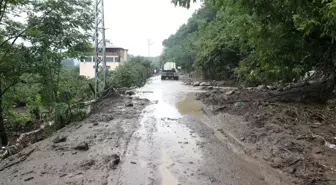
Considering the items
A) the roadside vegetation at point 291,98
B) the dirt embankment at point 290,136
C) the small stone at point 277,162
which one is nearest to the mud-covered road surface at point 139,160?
the small stone at point 277,162

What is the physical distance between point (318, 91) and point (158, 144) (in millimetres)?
7886

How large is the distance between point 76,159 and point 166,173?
72.0 inches

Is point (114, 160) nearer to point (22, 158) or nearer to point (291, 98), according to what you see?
point (22, 158)

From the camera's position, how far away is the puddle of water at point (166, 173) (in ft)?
15.0

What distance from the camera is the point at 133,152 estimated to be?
6070 millimetres

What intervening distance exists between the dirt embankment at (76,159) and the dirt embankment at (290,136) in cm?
280

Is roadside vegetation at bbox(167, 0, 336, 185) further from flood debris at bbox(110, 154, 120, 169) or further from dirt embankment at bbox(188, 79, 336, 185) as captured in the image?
flood debris at bbox(110, 154, 120, 169)

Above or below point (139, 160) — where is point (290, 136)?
above

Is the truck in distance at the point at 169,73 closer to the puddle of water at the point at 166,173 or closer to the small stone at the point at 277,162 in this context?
the puddle of water at the point at 166,173

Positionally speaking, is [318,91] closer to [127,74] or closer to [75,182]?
[75,182]

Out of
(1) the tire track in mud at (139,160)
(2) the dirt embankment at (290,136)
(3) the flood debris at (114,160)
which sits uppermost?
(2) the dirt embankment at (290,136)

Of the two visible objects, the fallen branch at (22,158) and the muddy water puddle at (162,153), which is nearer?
the muddy water puddle at (162,153)

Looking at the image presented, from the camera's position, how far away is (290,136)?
642cm

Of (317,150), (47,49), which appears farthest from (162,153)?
(47,49)
